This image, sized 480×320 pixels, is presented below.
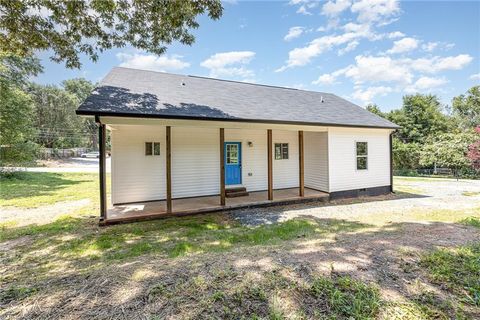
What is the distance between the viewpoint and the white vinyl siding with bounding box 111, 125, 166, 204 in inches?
297

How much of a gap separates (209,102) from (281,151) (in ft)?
13.2

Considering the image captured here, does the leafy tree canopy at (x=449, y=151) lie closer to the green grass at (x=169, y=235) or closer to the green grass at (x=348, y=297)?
the green grass at (x=169, y=235)

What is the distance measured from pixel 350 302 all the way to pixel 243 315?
965 millimetres

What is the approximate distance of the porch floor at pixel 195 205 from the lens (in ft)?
20.8

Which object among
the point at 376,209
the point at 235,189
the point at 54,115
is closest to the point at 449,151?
the point at 376,209

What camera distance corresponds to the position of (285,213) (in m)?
6.96

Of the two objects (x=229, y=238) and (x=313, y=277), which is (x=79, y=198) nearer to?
Answer: (x=229, y=238)

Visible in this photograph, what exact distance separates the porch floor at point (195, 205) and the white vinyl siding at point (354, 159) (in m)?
1.07

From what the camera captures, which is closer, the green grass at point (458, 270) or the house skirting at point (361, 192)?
the green grass at point (458, 270)

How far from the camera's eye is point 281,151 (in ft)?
33.7

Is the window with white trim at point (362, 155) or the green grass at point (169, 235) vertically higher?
the window with white trim at point (362, 155)

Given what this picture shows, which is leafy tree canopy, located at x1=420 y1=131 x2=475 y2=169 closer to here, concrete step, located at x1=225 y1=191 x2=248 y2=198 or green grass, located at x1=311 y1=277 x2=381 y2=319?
concrete step, located at x1=225 y1=191 x2=248 y2=198

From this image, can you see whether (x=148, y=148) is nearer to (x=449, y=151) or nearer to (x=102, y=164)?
(x=102, y=164)

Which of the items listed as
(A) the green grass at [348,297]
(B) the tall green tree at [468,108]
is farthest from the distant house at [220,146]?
(B) the tall green tree at [468,108]
